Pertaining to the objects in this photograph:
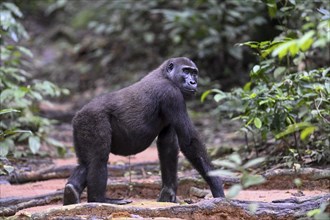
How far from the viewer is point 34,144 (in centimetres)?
993

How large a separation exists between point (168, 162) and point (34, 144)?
3383 mm

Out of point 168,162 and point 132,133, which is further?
point 168,162

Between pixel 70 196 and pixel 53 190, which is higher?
pixel 70 196

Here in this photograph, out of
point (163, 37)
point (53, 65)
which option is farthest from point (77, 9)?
point (163, 37)

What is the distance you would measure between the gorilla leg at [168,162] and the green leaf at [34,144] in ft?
10.1

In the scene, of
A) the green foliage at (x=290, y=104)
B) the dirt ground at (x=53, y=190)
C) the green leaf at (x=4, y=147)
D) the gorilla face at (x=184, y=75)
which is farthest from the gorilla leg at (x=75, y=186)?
the green foliage at (x=290, y=104)

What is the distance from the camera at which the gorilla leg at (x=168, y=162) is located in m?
7.47

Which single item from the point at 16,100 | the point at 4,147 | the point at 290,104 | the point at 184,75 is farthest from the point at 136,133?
the point at 16,100

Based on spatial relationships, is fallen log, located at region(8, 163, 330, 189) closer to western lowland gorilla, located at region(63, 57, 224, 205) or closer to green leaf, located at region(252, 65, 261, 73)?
western lowland gorilla, located at region(63, 57, 224, 205)

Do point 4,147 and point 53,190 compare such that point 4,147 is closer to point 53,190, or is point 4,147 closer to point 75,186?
point 53,190

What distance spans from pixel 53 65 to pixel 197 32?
863 cm

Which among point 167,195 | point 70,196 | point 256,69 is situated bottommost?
point 167,195

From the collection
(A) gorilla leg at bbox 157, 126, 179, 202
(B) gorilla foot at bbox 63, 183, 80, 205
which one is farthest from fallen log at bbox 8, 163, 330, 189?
(B) gorilla foot at bbox 63, 183, 80, 205

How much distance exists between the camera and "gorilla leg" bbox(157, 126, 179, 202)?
7.47 meters
